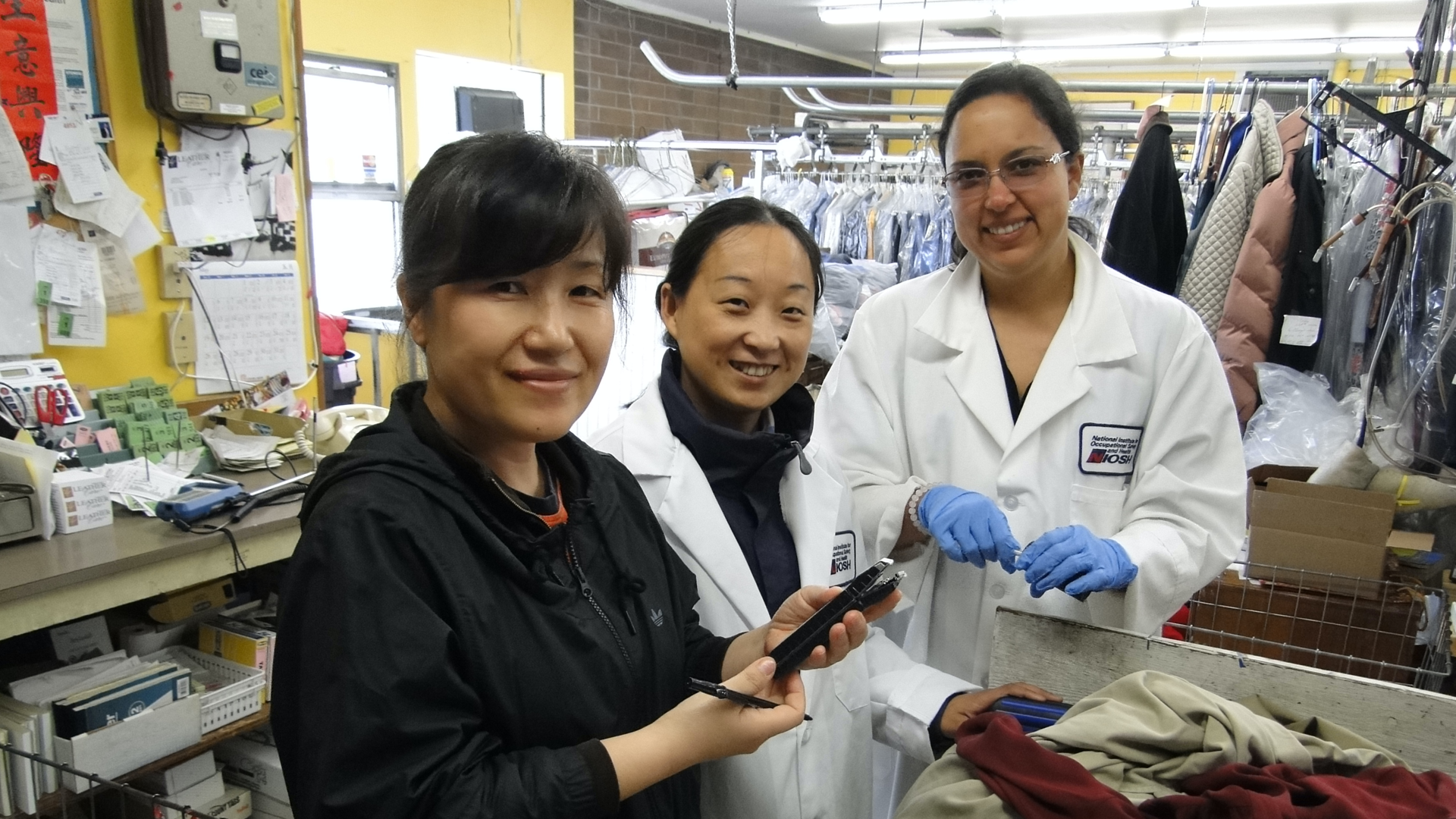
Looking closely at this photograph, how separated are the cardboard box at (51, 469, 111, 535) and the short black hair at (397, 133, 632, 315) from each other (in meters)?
1.50

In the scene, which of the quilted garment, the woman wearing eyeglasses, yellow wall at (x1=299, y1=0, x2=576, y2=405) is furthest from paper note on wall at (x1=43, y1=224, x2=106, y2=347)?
the quilted garment

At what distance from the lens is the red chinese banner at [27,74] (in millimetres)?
2146

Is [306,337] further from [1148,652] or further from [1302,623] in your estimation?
[1302,623]

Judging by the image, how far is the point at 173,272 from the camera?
2.55m

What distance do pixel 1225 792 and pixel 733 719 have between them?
451 millimetres

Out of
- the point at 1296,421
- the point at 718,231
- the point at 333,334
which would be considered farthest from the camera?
the point at 333,334

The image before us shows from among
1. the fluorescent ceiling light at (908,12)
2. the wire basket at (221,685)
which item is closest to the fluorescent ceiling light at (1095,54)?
the fluorescent ceiling light at (908,12)

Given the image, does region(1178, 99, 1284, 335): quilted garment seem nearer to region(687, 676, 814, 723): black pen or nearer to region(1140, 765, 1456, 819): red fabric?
region(1140, 765, 1456, 819): red fabric

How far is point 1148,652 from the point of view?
1.16 m

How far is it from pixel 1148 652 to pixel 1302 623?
1260 millimetres

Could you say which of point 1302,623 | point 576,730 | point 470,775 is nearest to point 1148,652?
point 576,730

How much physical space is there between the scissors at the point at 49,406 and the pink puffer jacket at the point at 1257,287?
3.30 meters

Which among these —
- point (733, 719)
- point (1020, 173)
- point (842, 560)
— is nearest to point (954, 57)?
point (1020, 173)

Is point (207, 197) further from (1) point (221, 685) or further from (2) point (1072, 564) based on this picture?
(2) point (1072, 564)
